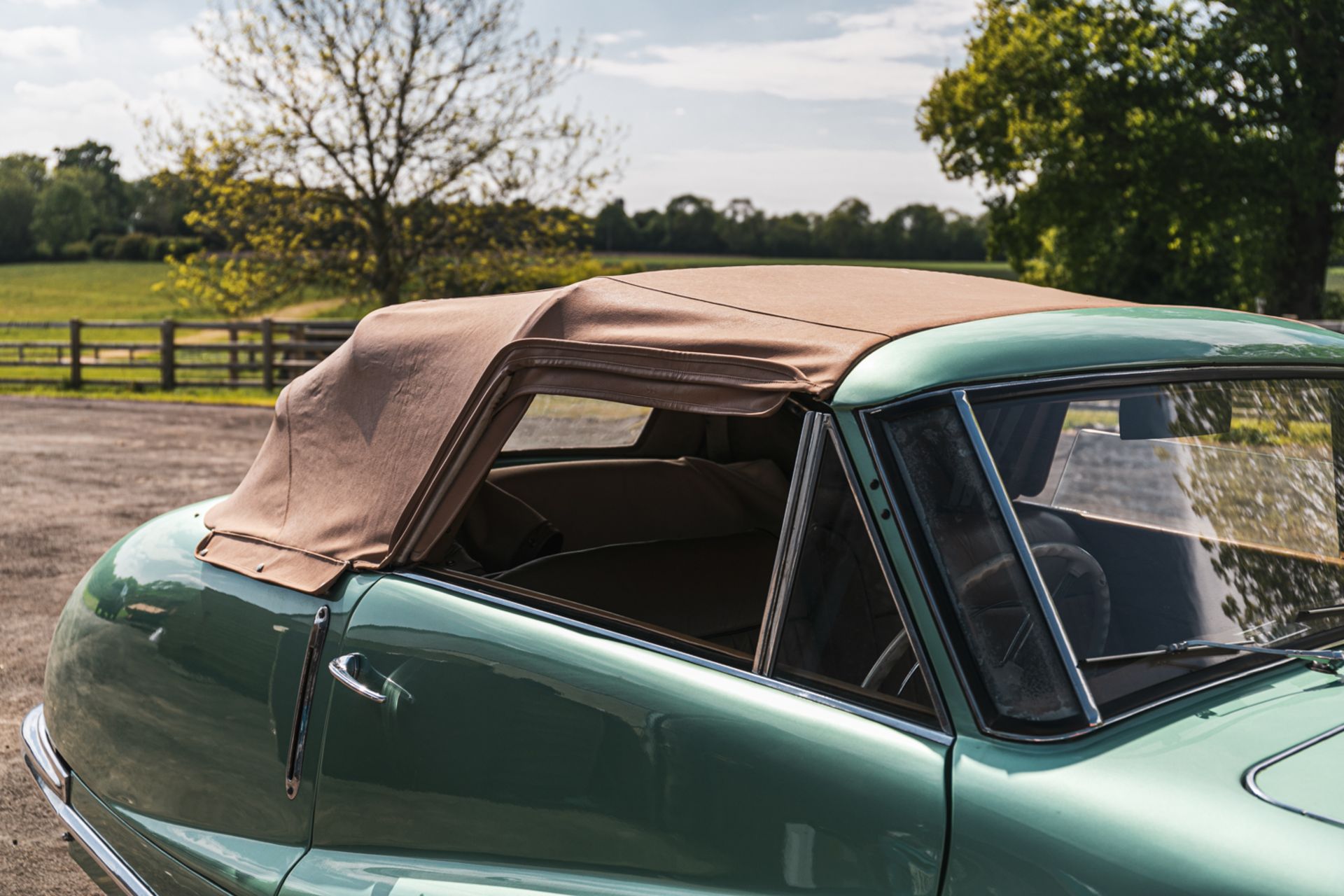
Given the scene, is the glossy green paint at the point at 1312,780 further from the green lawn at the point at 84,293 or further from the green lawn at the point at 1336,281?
the green lawn at the point at 84,293

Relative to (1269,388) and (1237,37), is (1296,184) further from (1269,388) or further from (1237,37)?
(1269,388)

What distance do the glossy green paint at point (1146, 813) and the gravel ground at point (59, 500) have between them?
3.15 m

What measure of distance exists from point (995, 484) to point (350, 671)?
1.29m

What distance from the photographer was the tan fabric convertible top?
193 centimetres

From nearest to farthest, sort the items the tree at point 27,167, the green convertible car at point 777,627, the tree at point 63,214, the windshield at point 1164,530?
the green convertible car at point 777,627 < the windshield at point 1164,530 < the tree at point 63,214 < the tree at point 27,167

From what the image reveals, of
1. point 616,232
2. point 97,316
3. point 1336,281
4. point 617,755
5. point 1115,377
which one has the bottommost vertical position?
point 97,316

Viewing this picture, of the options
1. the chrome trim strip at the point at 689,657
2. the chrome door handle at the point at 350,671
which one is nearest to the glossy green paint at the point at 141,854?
the chrome door handle at the point at 350,671

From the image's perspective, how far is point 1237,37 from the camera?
92.2 ft

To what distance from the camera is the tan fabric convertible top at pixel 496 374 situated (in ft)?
6.34

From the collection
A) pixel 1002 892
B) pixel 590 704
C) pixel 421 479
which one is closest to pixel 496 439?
pixel 421 479

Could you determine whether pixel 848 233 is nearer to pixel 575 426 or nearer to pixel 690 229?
pixel 690 229

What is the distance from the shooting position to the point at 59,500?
10.4m

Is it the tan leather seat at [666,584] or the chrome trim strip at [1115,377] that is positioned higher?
the chrome trim strip at [1115,377]

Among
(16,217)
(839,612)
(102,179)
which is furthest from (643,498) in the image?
(102,179)
